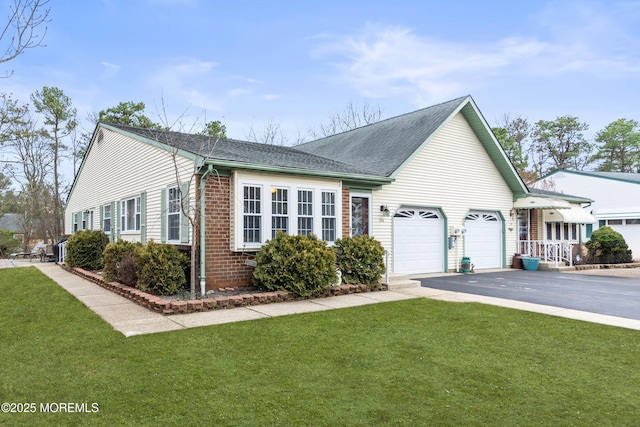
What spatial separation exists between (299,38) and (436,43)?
625cm

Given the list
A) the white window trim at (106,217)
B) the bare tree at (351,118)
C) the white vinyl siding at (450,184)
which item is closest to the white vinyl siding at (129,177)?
the white window trim at (106,217)

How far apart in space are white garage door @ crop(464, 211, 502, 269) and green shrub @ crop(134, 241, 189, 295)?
10363 millimetres

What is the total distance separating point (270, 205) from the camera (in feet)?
31.8

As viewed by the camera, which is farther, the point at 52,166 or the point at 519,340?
the point at 52,166

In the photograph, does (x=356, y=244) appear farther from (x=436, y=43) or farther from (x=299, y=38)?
(x=299, y=38)

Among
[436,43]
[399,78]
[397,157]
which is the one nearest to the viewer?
[397,157]

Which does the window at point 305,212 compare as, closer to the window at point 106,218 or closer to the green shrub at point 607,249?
the window at point 106,218

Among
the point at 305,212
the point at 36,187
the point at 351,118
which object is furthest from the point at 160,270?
the point at 351,118

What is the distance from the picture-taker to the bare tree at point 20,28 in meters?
4.20

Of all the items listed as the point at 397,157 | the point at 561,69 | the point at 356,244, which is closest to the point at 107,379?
the point at 356,244

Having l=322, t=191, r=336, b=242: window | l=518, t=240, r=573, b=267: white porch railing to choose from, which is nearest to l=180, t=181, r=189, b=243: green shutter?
l=322, t=191, r=336, b=242: window

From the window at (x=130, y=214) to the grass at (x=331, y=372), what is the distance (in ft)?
20.5

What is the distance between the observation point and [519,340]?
5.74 metres

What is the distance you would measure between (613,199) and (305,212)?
23.6 m
